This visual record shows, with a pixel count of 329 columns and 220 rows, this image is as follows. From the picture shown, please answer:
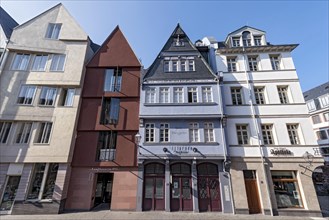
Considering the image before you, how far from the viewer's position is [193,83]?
557 inches

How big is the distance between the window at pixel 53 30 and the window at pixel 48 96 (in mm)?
5654

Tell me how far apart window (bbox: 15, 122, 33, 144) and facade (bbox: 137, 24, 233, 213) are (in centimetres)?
938

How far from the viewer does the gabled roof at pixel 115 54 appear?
15648 millimetres

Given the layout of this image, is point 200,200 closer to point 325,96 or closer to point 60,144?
point 60,144

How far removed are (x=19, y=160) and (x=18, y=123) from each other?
3.12 metres

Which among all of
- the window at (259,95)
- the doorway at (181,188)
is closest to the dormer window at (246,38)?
the window at (259,95)

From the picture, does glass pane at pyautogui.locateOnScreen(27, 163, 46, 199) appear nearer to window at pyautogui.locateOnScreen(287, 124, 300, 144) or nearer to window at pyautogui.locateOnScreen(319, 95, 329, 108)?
window at pyautogui.locateOnScreen(287, 124, 300, 144)

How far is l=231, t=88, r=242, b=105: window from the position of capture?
13.8 meters

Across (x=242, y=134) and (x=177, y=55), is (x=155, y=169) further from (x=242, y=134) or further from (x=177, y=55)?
(x=177, y=55)

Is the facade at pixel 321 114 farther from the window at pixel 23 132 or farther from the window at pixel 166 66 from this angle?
the window at pixel 23 132

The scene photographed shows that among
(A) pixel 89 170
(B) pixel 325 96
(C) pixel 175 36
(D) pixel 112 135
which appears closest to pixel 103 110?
(D) pixel 112 135

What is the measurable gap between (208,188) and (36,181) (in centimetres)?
1344

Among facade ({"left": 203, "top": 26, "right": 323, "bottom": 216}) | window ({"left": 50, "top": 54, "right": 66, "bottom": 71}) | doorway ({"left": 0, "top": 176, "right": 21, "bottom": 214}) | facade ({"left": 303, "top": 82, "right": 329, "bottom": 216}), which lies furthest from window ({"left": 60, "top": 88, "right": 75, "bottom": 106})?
facade ({"left": 303, "top": 82, "right": 329, "bottom": 216})

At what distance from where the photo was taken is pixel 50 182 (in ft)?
39.3
